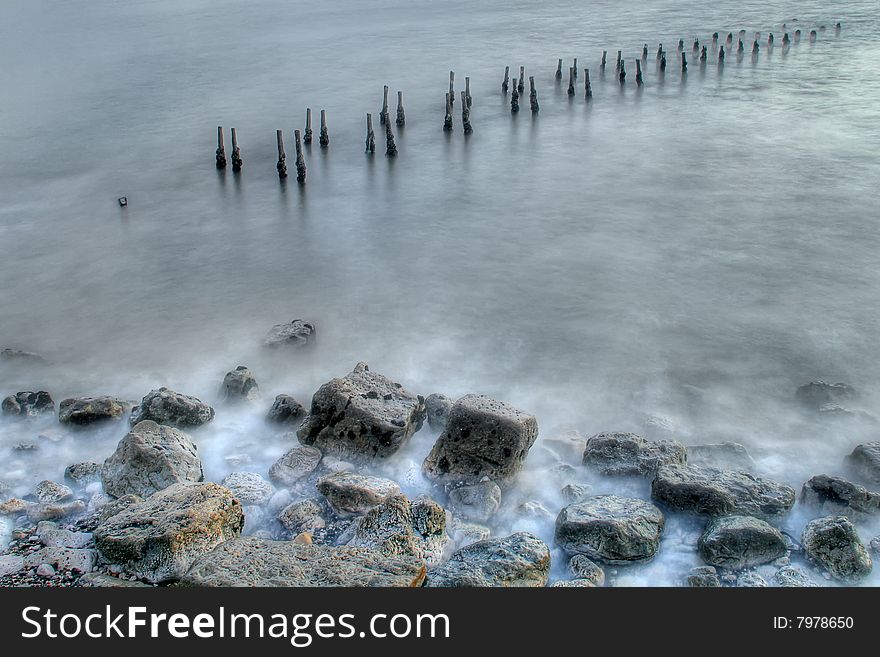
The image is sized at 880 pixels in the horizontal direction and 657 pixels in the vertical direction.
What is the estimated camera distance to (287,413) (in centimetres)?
1025

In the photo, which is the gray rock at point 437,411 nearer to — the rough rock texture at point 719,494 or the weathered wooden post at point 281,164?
the rough rock texture at point 719,494

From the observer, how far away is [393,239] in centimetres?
1727

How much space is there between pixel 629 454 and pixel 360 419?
3178mm

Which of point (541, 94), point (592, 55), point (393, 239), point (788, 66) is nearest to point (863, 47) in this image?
point (788, 66)

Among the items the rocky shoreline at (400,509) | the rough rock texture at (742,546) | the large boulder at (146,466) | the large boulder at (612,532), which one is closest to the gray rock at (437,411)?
the rocky shoreline at (400,509)

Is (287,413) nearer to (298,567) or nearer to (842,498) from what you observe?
(298,567)

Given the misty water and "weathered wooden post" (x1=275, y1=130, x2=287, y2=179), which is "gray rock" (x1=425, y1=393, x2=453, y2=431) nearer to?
the misty water

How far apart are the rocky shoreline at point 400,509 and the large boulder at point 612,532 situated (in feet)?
0.06

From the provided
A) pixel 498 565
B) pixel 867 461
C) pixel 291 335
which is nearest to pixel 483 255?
pixel 291 335

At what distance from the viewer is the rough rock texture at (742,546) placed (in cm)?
745

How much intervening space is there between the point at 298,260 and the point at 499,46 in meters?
27.7

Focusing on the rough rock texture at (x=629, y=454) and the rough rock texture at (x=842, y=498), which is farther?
the rough rock texture at (x=629, y=454)

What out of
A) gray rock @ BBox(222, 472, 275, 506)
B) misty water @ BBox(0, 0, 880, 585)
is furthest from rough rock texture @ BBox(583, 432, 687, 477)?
gray rock @ BBox(222, 472, 275, 506)
